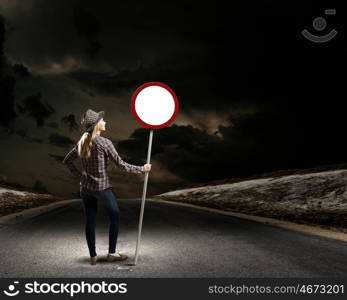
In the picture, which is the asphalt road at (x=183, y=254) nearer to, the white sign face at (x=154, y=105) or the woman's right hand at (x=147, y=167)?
the woman's right hand at (x=147, y=167)

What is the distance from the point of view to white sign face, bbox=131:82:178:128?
20.1 feet

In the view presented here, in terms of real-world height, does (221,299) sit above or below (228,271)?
below

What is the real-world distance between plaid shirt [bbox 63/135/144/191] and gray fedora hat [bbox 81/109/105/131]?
0.19 meters

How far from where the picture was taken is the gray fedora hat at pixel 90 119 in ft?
19.2

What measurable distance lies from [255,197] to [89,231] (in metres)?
24.4

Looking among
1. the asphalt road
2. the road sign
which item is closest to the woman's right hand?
the road sign

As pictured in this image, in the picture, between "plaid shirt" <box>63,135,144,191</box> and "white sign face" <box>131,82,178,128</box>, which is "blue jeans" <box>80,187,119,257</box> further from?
"white sign face" <box>131,82,178,128</box>

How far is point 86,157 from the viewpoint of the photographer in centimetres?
577

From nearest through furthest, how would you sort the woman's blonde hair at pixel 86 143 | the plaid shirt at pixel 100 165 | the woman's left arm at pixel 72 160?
1. the woman's blonde hair at pixel 86 143
2. the plaid shirt at pixel 100 165
3. the woman's left arm at pixel 72 160

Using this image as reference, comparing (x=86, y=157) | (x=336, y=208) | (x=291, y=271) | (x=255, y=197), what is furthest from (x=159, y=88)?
(x=255, y=197)

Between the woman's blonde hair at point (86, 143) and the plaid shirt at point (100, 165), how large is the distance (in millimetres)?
117

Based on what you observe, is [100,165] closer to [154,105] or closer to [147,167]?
[147,167]

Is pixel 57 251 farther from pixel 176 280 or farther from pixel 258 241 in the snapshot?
pixel 258 241

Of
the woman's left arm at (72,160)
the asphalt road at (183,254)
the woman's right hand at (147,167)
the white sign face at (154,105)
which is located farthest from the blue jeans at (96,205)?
the white sign face at (154,105)
